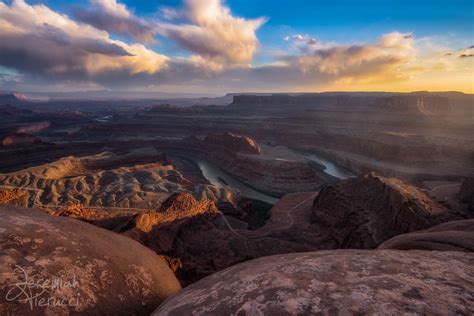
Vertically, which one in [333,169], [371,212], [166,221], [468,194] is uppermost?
[468,194]

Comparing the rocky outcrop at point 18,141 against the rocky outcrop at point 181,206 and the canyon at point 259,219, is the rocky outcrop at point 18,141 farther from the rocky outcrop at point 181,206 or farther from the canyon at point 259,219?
the rocky outcrop at point 181,206

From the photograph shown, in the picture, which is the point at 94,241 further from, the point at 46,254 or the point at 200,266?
the point at 200,266

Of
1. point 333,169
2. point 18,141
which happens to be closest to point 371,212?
point 333,169

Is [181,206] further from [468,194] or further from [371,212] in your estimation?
[468,194]

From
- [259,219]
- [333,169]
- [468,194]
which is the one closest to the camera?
[468,194]

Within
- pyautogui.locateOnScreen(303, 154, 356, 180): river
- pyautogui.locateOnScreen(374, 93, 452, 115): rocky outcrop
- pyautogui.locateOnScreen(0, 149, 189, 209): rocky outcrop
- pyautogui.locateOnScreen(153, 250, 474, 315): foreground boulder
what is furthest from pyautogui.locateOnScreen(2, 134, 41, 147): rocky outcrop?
pyautogui.locateOnScreen(374, 93, 452, 115): rocky outcrop

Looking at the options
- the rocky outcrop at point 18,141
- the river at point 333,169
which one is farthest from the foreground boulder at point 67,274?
the rocky outcrop at point 18,141

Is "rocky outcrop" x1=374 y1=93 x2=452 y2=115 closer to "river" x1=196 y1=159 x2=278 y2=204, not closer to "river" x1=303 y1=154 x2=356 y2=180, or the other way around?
"river" x1=303 y1=154 x2=356 y2=180
